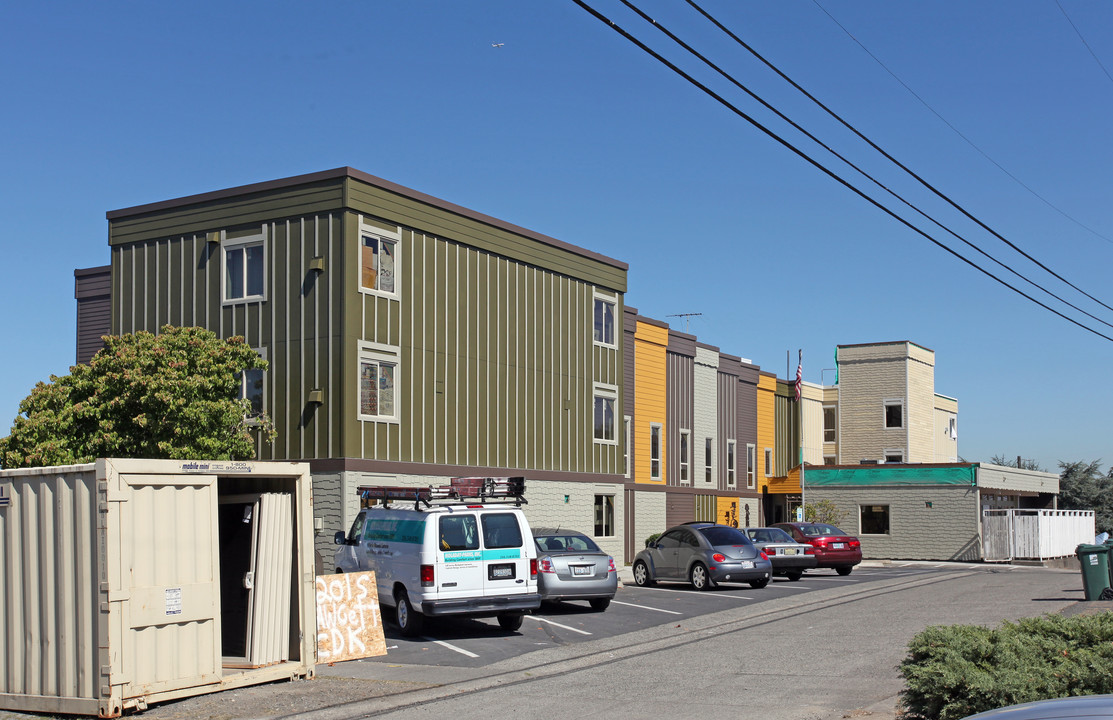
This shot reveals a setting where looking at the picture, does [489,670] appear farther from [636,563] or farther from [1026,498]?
[1026,498]

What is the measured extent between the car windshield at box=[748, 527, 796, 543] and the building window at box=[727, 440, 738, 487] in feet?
52.0

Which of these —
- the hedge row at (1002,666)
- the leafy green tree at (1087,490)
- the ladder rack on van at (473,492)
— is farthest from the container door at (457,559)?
the leafy green tree at (1087,490)

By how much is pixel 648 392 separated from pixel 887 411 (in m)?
17.6

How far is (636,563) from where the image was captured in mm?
27766

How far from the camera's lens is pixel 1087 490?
6875 centimetres

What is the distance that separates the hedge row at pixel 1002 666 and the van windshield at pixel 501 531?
8.28 m

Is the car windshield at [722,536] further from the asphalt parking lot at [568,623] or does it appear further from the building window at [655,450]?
the building window at [655,450]

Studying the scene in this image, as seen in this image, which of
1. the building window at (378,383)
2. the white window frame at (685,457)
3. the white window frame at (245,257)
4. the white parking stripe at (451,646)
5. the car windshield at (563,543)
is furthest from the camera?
the white window frame at (685,457)

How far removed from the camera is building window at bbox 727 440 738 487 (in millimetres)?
46062

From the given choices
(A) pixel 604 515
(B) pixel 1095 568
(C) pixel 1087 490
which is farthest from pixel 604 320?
(C) pixel 1087 490

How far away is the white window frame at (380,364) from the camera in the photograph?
960 inches

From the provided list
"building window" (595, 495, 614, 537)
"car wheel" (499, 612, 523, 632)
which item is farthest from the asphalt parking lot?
"building window" (595, 495, 614, 537)

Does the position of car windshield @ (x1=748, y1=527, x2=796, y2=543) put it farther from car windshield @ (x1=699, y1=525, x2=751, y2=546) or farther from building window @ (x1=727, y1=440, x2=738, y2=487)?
building window @ (x1=727, y1=440, x2=738, y2=487)

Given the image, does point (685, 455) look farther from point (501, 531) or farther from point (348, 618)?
point (348, 618)
